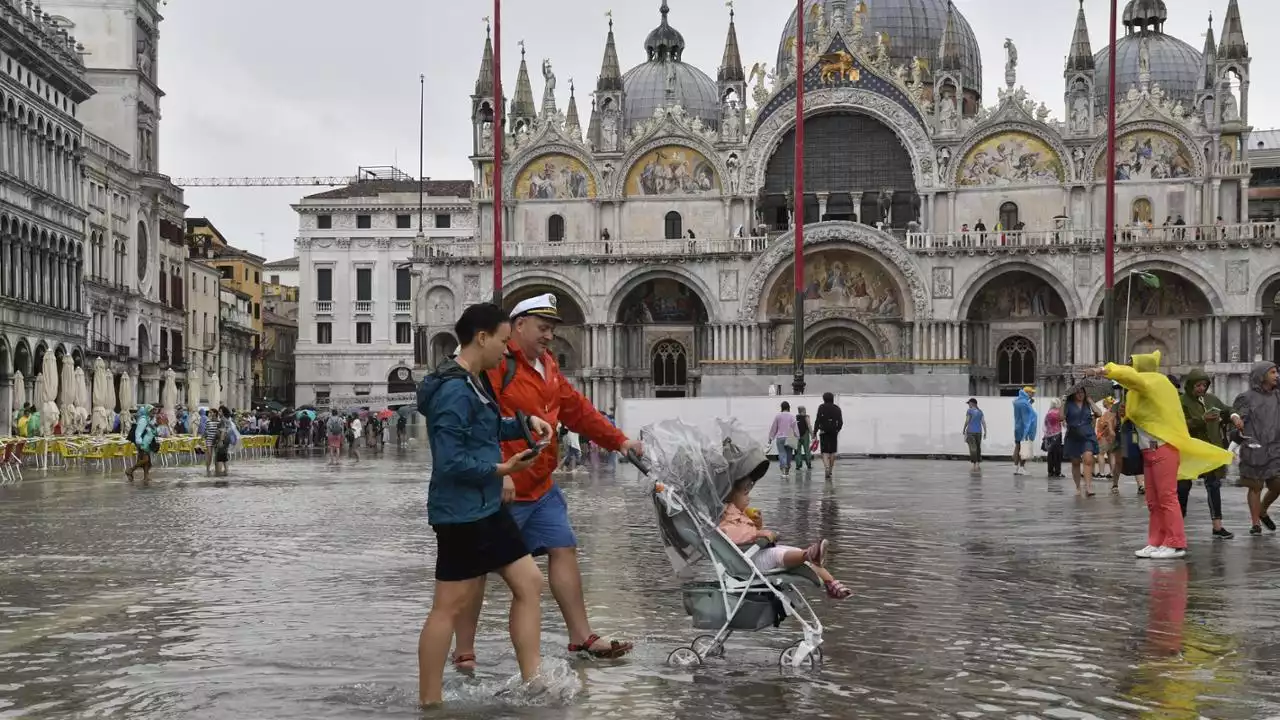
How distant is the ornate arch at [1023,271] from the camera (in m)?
56.0

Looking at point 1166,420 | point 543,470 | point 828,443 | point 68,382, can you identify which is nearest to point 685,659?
point 543,470

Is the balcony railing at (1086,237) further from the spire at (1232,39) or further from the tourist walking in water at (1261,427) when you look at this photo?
the tourist walking in water at (1261,427)

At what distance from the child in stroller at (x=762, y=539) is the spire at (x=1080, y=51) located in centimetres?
5368

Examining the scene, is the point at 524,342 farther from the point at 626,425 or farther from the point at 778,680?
the point at 626,425

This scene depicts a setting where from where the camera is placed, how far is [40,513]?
19.9m

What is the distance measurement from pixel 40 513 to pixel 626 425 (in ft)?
73.4

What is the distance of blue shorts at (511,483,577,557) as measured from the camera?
836 cm

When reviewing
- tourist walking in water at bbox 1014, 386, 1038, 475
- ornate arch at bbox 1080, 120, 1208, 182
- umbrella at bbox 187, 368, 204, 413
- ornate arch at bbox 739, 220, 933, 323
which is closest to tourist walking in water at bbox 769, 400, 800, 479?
tourist walking in water at bbox 1014, 386, 1038, 475

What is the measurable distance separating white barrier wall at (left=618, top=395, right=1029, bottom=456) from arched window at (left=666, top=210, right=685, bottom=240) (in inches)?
873

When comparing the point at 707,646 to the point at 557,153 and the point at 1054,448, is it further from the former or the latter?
the point at 557,153

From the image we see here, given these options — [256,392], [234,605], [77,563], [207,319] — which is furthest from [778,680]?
[256,392]

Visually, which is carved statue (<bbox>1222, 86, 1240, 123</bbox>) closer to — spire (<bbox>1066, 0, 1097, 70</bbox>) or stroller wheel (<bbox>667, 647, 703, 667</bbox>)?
spire (<bbox>1066, 0, 1097, 70</bbox>)

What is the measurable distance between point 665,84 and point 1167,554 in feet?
197

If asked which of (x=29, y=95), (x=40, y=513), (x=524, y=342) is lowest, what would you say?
(x=40, y=513)
